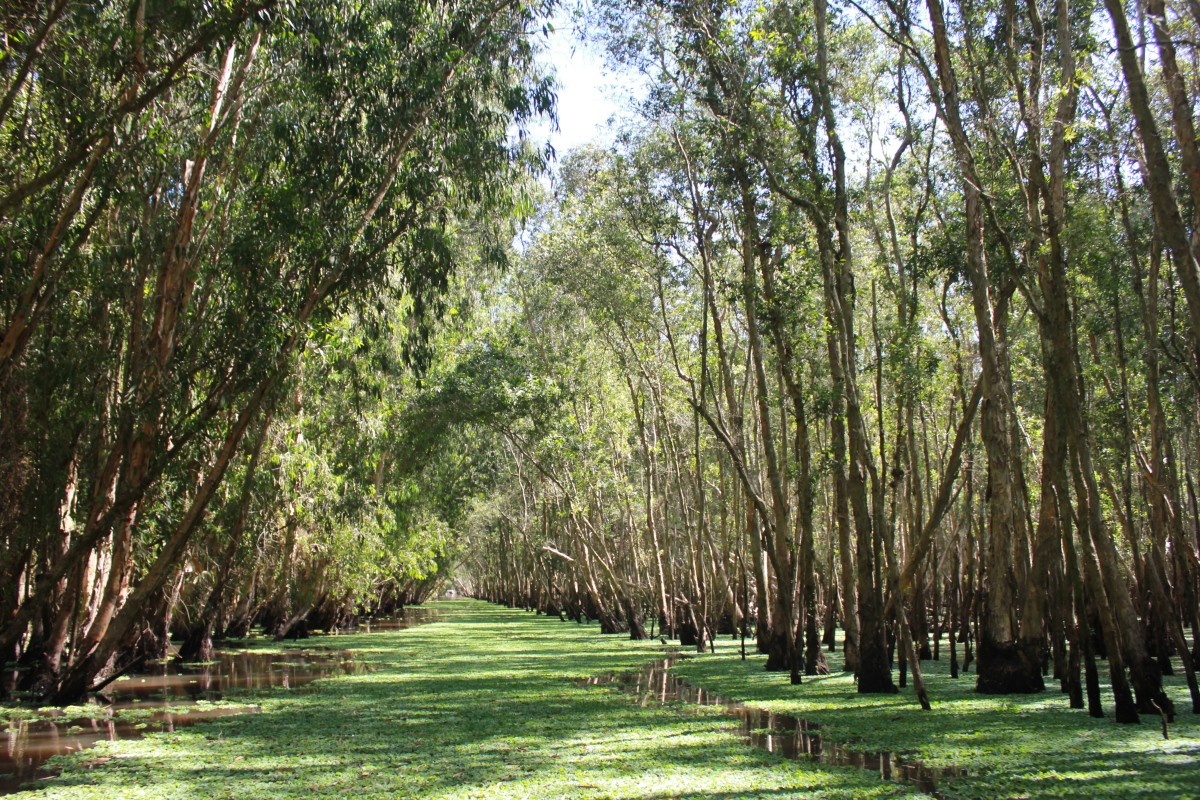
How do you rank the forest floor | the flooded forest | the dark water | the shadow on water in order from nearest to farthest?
the forest floor → the dark water → the shadow on water → the flooded forest

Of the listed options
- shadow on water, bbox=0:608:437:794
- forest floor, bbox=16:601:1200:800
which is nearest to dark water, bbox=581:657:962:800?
forest floor, bbox=16:601:1200:800

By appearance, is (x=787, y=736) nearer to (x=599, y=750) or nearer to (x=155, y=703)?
(x=599, y=750)

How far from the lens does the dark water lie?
6.33m

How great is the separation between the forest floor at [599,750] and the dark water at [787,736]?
0.17 m

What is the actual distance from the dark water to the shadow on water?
4526 mm

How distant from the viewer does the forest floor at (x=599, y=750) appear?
5816mm

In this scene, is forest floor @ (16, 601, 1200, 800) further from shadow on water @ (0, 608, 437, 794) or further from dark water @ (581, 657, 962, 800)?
shadow on water @ (0, 608, 437, 794)

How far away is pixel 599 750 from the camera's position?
7.30m

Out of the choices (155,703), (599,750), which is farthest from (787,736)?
(155,703)

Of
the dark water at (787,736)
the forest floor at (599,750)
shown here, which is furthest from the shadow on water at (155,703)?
the dark water at (787,736)

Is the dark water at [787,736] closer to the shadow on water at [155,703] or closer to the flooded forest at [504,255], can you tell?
the flooded forest at [504,255]

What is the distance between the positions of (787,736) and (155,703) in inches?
275

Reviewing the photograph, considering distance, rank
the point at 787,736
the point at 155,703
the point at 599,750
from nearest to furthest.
Answer: 1. the point at 599,750
2. the point at 787,736
3. the point at 155,703

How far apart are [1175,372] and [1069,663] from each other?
7.48 metres
